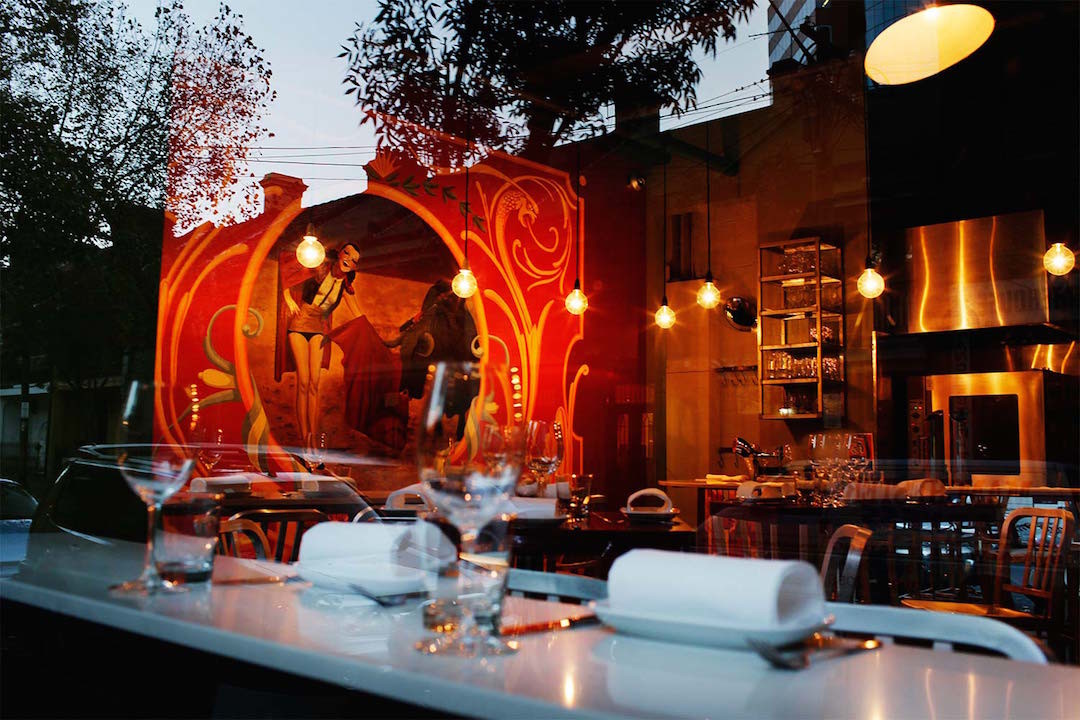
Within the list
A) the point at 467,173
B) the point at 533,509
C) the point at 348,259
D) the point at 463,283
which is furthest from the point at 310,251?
the point at 533,509

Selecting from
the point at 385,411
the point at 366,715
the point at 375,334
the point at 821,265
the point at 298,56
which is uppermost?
the point at 298,56

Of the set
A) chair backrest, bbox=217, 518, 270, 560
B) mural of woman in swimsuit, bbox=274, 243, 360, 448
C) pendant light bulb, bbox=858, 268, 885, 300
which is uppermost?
pendant light bulb, bbox=858, 268, 885, 300

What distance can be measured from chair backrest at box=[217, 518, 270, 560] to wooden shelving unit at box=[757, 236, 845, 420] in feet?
19.0

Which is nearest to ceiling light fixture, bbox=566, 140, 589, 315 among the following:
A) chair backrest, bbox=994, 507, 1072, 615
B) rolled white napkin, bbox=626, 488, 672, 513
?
rolled white napkin, bbox=626, 488, 672, 513

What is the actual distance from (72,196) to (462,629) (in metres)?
2.70

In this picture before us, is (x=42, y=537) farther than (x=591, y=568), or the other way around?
(x=591, y=568)

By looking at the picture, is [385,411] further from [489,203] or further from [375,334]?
[489,203]

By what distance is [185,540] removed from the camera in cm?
106

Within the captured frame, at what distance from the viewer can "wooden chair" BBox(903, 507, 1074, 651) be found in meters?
2.88

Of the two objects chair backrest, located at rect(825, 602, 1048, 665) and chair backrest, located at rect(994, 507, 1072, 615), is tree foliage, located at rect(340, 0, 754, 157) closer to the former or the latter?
chair backrest, located at rect(994, 507, 1072, 615)

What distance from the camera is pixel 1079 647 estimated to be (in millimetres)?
3291

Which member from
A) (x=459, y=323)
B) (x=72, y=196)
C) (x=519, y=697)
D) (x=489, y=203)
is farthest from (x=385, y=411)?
(x=519, y=697)

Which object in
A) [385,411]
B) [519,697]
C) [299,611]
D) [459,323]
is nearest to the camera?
[519,697]

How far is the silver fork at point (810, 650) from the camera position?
71 centimetres
